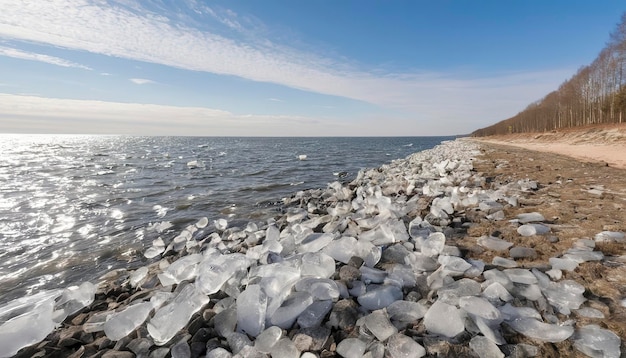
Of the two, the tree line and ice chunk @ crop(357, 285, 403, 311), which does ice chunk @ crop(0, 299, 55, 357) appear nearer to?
ice chunk @ crop(357, 285, 403, 311)

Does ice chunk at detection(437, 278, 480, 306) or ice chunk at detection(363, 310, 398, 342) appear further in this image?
ice chunk at detection(437, 278, 480, 306)

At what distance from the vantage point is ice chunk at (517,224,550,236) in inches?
118

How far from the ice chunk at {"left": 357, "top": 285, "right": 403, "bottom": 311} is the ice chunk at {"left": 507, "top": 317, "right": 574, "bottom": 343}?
26.0 inches

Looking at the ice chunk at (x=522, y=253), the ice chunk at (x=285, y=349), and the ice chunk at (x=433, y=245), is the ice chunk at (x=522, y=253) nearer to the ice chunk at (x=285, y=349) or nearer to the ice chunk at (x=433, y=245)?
the ice chunk at (x=433, y=245)

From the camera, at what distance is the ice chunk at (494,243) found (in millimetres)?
2732

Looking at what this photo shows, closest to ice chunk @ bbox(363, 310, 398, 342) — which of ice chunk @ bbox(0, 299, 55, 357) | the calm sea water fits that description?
ice chunk @ bbox(0, 299, 55, 357)

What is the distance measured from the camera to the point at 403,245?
282 cm

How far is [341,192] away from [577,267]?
525 centimetres

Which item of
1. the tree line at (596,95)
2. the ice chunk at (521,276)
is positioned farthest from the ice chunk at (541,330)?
the tree line at (596,95)

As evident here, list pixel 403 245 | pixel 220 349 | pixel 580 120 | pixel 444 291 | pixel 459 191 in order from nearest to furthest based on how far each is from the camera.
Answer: pixel 220 349
pixel 444 291
pixel 403 245
pixel 459 191
pixel 580 120

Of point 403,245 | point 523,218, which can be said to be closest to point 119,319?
point 403,245

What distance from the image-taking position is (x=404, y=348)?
1.50 metres

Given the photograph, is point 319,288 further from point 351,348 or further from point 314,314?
point 351,348

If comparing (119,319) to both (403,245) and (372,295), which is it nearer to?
(372,295)
